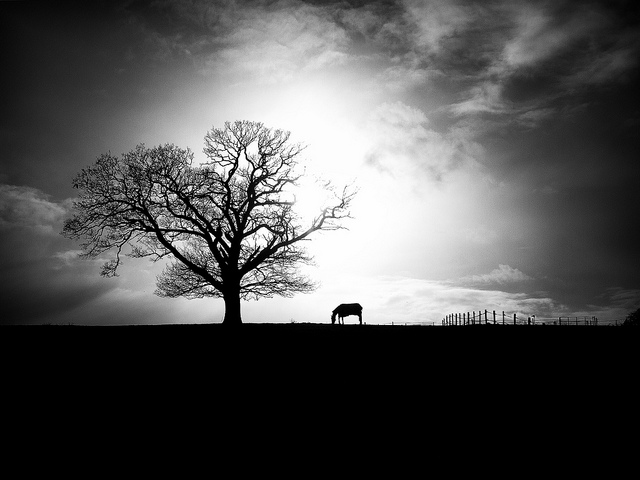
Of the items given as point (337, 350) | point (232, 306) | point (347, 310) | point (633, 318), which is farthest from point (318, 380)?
point (633, 318)

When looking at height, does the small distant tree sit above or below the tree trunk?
below

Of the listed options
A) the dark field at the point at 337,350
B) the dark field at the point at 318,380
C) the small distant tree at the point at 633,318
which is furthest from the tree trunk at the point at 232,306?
the small distant tree at the point at 633,318

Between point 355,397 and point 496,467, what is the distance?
110 inches

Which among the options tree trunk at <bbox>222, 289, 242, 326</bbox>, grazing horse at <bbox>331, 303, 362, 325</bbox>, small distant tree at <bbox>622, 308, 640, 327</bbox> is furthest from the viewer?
small distant tree at <bbox>622, 308, 640, 327</bbox>

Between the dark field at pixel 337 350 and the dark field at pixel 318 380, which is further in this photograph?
the dark field at pixel 337 350

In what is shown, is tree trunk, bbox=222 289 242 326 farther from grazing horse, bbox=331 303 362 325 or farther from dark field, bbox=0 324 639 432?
dark field, bbox=0 324 639 432

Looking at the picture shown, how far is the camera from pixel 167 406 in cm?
691

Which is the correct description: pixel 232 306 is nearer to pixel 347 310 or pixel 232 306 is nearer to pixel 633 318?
pixel 347 310

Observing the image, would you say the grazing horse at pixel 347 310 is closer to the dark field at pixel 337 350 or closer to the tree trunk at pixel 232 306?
the tree trunk at pixel 232 306

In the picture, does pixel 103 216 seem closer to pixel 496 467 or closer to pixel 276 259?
pixel 276 259

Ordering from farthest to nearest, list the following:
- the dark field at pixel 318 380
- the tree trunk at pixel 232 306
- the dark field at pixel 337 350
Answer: the tree trunk at pixel 232 306, the dark field at pixel 337 350, the dark field at pixel 318 380

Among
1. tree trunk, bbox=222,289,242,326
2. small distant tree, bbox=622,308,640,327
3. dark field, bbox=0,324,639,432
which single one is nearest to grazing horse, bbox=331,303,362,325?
tree trunk, bbox=222,289,242,326

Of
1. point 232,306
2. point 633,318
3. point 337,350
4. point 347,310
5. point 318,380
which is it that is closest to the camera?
point 318,380

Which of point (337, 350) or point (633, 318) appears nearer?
point (337, 350)
